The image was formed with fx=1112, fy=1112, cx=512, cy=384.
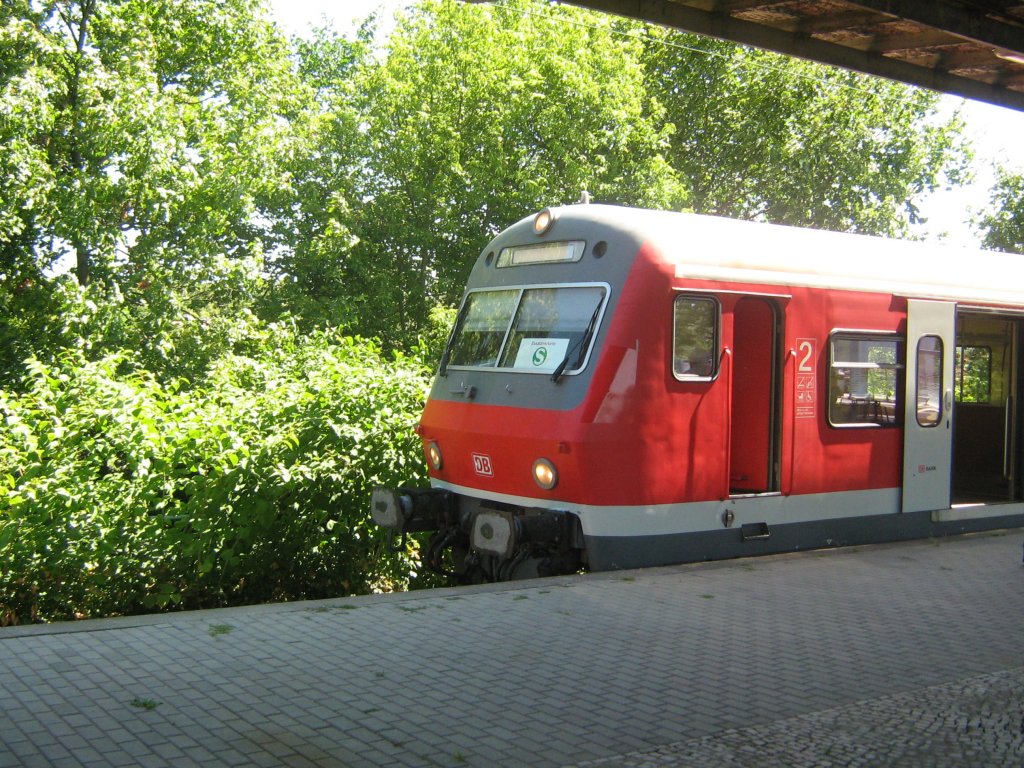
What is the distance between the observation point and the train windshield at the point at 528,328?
8883mm

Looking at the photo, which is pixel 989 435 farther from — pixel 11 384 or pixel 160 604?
pixel 11 384

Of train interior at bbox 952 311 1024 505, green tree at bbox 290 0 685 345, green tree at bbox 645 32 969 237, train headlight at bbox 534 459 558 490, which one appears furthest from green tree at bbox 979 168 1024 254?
train headlight at bbox 534 459 558 490

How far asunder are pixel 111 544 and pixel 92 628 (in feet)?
4.93

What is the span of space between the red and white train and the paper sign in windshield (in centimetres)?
2

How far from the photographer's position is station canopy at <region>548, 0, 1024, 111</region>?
7.79 meters

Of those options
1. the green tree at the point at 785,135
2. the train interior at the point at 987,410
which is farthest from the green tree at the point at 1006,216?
the train interior at the point at 987,410

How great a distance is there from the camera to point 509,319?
971 centimetres

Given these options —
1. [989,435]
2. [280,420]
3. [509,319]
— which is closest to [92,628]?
[280,420]

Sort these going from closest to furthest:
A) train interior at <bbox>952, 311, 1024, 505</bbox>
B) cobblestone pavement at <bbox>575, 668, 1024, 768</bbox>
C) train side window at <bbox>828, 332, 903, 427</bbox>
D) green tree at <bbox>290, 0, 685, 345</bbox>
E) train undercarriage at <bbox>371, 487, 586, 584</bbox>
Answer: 1. cobblestone pavement at <bbox>575, 668, 1024, 768</bbox>
2. train undercarriage at <bbox>371, 487, 586, 584</bbox>
3. train side window at <bbox>828, 332, 903, 427</bbox>
4. train interior at <bbox>952, 311, 1024, 505</bbox>
5. green tree at <bbox>290, 0, 685, 345</bbox>

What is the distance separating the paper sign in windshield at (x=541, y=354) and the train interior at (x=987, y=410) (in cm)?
550

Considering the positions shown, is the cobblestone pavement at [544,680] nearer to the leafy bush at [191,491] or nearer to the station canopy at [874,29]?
the leafy bush at [191,491]

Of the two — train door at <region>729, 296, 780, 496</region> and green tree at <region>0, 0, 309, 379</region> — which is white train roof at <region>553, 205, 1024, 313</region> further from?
green tree at <region>0, 0, 309, 379</region>

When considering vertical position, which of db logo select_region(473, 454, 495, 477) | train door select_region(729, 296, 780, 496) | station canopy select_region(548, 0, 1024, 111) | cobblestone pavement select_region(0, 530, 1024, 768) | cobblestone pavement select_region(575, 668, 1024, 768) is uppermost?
station canopy select_region(548, 0, 1024, 111)

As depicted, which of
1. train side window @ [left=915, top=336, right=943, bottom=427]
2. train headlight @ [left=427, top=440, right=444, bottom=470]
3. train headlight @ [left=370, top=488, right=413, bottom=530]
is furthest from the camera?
train side window @ [left=915, top=336, right=943, bottom=427]
